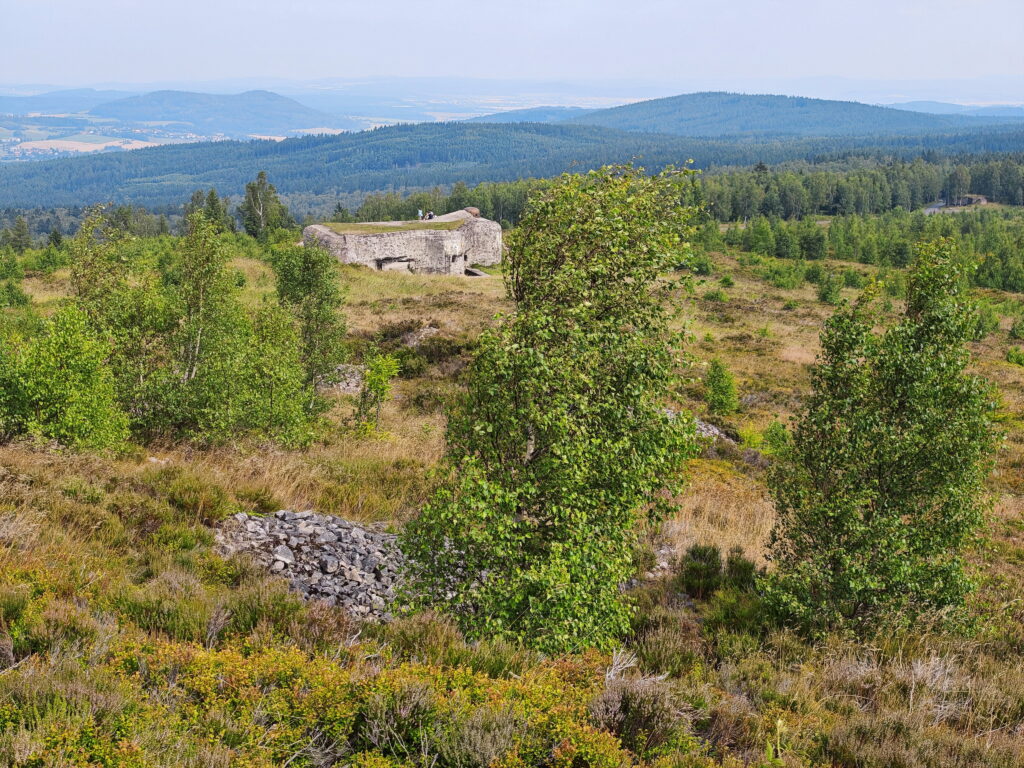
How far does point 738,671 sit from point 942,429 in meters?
3.86

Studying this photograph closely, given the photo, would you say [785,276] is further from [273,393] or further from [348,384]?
[273,393]

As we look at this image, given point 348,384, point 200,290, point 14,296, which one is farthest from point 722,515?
point 14,296

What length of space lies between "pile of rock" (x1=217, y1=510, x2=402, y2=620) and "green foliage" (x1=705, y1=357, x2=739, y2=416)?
64.4 ft

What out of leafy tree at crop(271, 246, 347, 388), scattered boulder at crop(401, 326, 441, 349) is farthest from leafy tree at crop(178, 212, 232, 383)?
scattered boulder at crop(401, 326, 441, 349)

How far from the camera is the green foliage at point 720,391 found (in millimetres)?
26406

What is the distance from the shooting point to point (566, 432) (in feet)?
20.8

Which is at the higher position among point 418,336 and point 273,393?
point 273,393

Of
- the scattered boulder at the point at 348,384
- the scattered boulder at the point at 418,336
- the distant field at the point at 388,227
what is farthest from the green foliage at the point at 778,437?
the distant field at the point at 388,227

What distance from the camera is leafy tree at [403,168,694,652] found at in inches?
248

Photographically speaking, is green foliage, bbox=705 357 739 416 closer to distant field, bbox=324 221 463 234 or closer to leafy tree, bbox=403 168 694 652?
leafy tree, bbox=403 168 694 652

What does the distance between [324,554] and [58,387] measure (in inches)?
218

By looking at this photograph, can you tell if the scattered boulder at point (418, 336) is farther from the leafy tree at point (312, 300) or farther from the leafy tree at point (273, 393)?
the leafy tree at point (273, 393)

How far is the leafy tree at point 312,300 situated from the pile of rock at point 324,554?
34.9ft

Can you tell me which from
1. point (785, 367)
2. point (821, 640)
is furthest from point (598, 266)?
point (785, 367)
